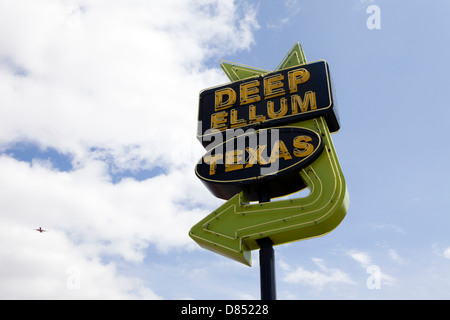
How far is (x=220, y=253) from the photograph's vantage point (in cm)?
1089

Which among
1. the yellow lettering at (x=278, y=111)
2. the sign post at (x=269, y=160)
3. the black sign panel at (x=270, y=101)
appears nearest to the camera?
the sign post at (x=269, y=160)

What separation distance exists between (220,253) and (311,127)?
483 cm

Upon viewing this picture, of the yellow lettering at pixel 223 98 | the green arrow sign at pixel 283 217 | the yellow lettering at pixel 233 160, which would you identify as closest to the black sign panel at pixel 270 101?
the yellow lettering at pixel 223 98

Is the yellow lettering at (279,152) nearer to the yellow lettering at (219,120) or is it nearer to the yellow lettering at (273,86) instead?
the yellow lettering at (273,86)

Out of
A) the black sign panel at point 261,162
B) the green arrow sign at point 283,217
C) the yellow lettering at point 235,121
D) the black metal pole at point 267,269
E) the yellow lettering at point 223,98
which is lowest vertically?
the black metal pole at point 267,269

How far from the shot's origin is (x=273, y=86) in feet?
44.4

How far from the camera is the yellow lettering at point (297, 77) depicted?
42.9ft

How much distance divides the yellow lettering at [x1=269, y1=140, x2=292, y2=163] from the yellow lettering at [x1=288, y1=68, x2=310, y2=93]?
2.37 meters

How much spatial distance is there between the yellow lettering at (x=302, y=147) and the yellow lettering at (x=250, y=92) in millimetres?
2691

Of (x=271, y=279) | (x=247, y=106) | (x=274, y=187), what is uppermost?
(x=247, y=106)
